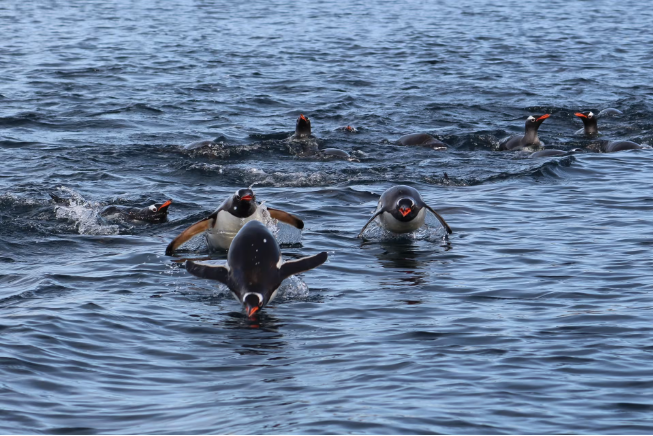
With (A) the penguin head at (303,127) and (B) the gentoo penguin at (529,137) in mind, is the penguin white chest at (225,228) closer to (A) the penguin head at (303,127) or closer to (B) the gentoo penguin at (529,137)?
(A) the penguin head at (303,127)

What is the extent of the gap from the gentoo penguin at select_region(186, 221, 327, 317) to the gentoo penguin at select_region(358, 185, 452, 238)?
288 cm

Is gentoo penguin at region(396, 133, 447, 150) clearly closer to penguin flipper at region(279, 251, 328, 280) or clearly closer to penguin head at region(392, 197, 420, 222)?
penguin head at region(392, 197, 420, 222)

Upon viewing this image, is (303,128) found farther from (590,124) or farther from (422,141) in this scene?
(590,124)

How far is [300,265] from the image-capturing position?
9555 millimetres

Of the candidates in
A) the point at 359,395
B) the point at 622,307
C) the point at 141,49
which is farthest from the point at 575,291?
the point at 141,49

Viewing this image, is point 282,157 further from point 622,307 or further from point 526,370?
point 526,370

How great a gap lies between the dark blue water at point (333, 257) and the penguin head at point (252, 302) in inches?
5.7

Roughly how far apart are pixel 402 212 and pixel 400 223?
32 cm

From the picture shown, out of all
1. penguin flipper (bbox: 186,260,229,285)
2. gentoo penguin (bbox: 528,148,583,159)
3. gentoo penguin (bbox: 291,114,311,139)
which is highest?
penguin flipper (bbox: 186,260,229,285)

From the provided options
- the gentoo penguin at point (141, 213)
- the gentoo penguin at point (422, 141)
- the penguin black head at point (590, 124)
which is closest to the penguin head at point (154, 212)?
the gentoo penguin at point (141, 213)

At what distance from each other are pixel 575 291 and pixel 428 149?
872cm

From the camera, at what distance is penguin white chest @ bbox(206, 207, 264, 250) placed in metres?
11.8

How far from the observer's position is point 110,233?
12734 millimetres

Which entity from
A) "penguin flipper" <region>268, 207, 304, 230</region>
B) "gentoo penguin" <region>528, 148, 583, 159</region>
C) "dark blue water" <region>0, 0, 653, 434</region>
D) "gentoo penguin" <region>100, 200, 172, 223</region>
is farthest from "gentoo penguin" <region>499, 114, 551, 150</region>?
"gentoo penguin" <region>100, 200, 172, 223</region>
